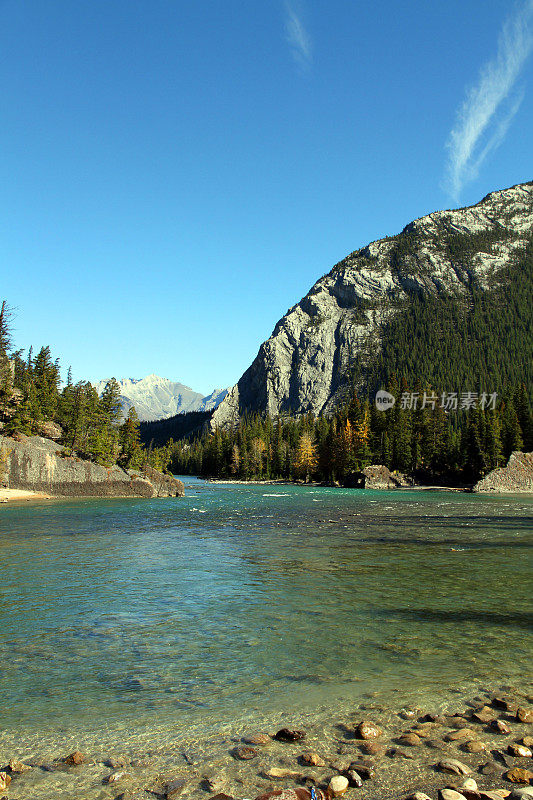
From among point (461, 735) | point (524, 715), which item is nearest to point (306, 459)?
point (524, 715)

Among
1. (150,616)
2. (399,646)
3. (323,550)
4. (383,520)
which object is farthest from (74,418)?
(399,646)

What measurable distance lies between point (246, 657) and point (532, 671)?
602 cm

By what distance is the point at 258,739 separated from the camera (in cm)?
692

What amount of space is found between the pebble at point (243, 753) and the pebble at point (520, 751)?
3490mm

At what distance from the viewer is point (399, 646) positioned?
1108cm

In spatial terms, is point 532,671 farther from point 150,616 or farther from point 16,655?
point 16,655

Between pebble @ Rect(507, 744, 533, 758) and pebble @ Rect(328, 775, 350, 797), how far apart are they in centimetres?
245

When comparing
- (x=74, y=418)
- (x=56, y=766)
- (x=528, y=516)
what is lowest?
(x=528, y=516)

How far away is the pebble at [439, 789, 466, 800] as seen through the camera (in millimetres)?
5170

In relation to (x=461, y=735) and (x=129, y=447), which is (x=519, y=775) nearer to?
(x=461, y=735)

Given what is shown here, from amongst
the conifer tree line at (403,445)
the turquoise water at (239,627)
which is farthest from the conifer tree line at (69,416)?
the conifer tree line at (403,445)

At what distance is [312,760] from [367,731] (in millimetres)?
1225

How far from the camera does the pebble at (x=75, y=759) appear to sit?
631 centimetres

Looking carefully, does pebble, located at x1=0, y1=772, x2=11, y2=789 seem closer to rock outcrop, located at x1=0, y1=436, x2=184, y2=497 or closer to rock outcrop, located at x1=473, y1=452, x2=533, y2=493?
rock outcrop, located at x1=0, y1=436, x2=184, y2=497
